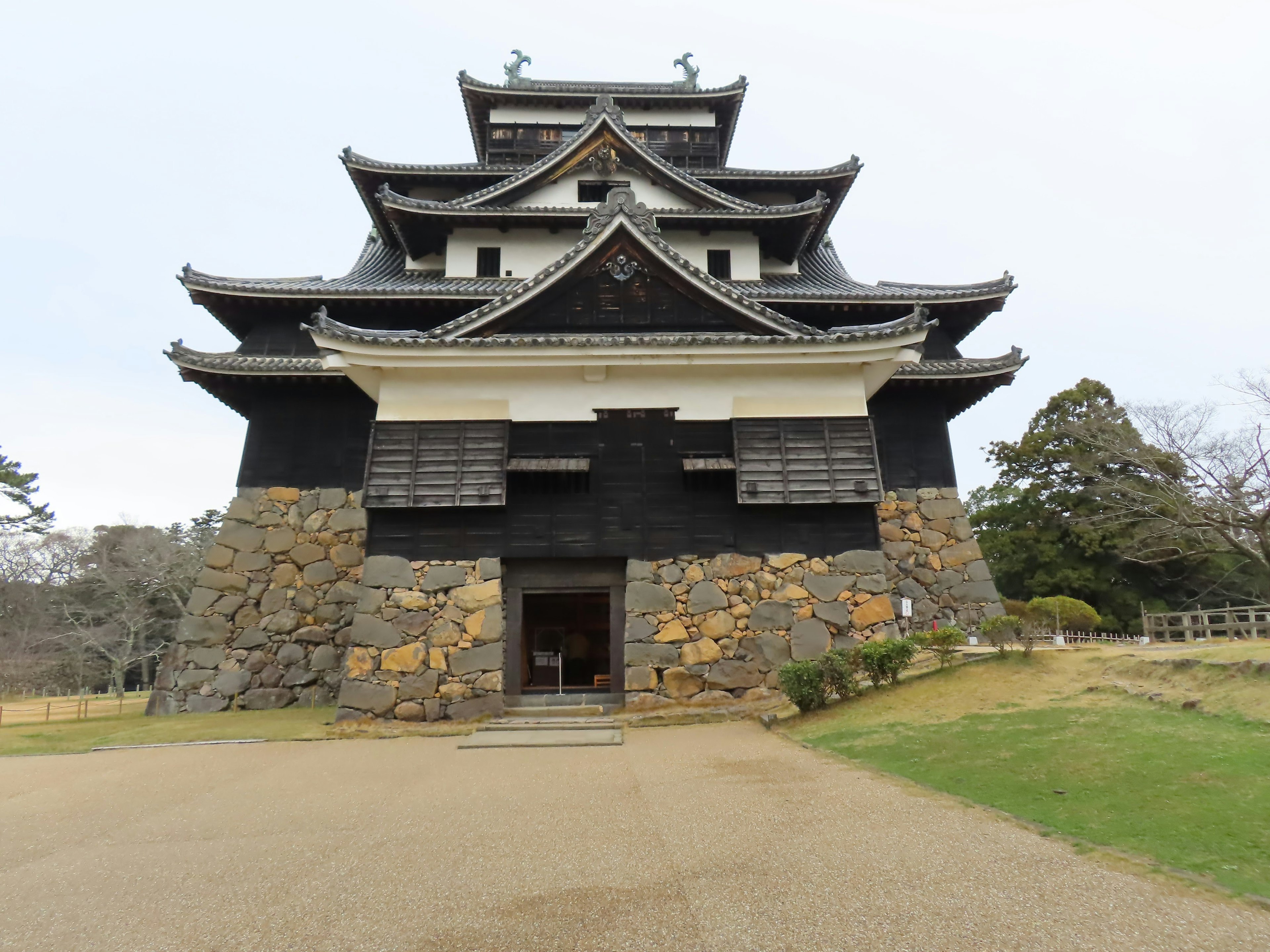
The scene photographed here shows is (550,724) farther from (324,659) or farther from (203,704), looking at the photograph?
(203,704)

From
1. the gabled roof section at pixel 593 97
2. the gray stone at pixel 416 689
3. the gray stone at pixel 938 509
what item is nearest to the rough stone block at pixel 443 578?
the gray stone at pixel 416 689

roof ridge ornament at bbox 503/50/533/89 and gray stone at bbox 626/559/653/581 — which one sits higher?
roof ridge ornament at bbox 503/50/533/89

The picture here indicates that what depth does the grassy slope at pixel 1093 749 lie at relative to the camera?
4512mm

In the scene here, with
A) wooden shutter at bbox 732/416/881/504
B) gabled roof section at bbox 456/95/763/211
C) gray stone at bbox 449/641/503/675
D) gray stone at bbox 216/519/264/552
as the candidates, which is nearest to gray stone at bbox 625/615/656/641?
gray stone at bbox 449/641/503/675

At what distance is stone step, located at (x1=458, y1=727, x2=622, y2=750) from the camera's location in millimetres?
9320

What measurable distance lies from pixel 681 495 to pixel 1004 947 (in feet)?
29.6

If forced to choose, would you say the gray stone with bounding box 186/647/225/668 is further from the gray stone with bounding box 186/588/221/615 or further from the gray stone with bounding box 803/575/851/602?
the gray stone with bounding box 803/575/851/602

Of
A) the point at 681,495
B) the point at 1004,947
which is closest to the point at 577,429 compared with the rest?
the point at 681,495

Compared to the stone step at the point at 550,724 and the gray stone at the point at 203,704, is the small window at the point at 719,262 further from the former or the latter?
the gray stone at the point at 203,704

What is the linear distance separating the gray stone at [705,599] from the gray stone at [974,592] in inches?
318

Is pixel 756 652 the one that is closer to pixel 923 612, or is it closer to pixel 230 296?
pixel 923 612

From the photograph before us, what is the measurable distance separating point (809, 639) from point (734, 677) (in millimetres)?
1447

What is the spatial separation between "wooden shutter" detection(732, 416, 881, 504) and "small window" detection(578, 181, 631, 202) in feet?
32.3

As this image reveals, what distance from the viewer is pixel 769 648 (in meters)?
11.6
